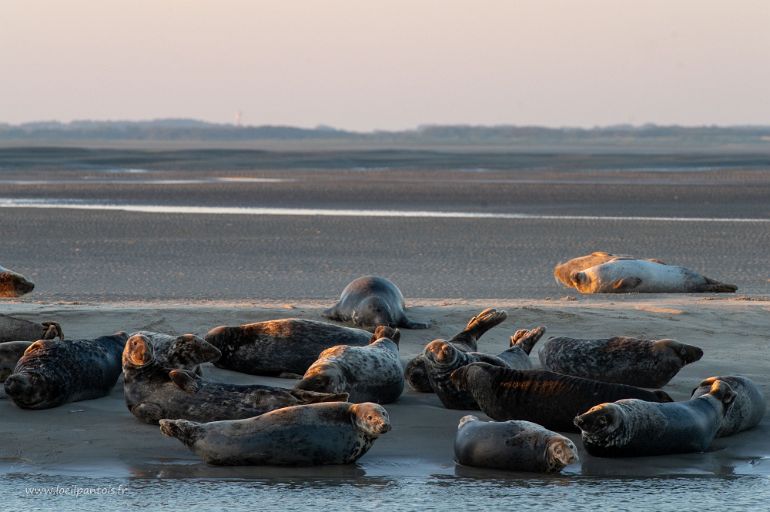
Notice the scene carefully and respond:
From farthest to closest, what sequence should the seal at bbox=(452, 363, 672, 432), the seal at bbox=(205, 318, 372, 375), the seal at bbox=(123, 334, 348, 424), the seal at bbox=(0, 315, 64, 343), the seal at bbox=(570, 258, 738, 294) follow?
the seal at bbox=(570, 258, 738, 294)
the seal at bbox=(0, 315, 64, 343)
the seal at bbox=(205, 318, 372, 375)
the seal at bbox=(452, 363, 672, 432)
the seal at bbox=(123, 334, 348, 424)

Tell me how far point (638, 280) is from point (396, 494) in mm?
6877

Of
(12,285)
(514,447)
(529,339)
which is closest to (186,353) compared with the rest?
(514,447)

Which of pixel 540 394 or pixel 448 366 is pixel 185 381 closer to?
pixel 448 366

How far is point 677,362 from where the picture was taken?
6938 mm

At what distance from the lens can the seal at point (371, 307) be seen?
8.64 metres

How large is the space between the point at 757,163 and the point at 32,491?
4325 cm

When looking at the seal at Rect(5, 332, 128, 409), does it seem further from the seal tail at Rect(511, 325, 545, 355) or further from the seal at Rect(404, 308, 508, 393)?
the seal tail at Rect(511, 325, 545, 355)

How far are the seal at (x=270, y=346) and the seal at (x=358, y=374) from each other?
430mm

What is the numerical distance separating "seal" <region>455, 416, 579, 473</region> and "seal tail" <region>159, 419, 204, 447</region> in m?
1.12

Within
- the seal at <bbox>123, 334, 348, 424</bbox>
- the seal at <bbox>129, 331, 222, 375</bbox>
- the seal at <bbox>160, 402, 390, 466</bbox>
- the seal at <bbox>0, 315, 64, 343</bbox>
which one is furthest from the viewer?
the seal at <bbox>0, 315, 64, 343</bbox>

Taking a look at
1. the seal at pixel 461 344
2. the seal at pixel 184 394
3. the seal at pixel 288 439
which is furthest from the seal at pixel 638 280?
the seal at pixel 288 439

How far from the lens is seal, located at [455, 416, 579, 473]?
5.30 m

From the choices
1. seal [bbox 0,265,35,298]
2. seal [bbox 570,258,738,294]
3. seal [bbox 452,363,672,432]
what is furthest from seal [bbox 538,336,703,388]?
seal [bbox 0,265,35,298]

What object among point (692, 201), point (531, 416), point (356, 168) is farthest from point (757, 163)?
point (531, 416)
